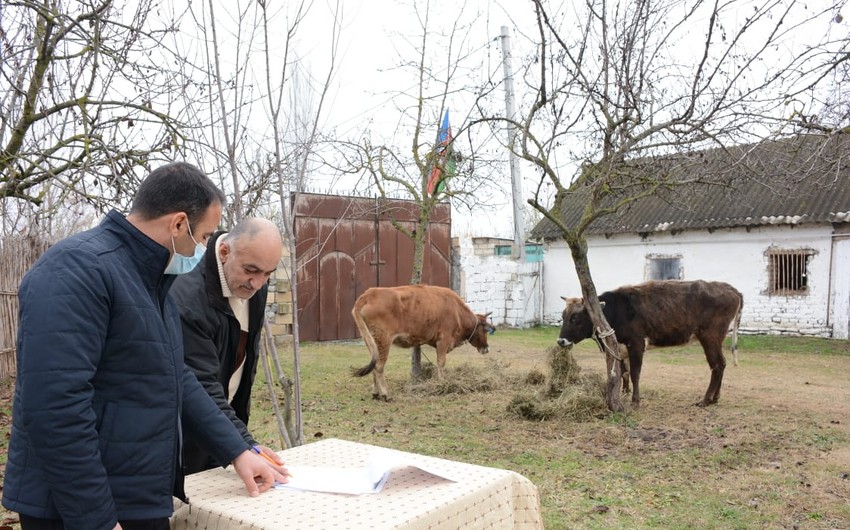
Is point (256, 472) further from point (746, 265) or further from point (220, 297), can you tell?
point (746, 265)

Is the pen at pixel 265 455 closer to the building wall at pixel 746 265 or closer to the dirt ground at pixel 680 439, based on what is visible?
the dirt ground at pixel 680 439

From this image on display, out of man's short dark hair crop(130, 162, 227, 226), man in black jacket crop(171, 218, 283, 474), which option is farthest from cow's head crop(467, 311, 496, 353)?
man's short dark hair crop(130, 162, 227, 226)

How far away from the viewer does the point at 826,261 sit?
1518 centimetres

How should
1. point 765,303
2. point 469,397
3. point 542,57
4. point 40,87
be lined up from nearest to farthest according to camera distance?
point 40,87
point 542,57
point 469,397
point 765,303

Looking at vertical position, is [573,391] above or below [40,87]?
below

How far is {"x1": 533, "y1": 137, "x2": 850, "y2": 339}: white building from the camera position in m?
15.1

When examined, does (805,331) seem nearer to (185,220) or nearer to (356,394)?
(356,394)

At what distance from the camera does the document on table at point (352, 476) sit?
195cm

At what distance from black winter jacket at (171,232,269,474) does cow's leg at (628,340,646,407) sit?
6236 mm

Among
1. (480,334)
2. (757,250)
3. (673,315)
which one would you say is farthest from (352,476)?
(757,250)

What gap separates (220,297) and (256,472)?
29.6 inches

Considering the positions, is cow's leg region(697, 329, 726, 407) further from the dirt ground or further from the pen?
the pen

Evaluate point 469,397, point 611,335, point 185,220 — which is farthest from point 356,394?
point 185,220

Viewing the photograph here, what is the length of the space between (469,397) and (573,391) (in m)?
1.68
